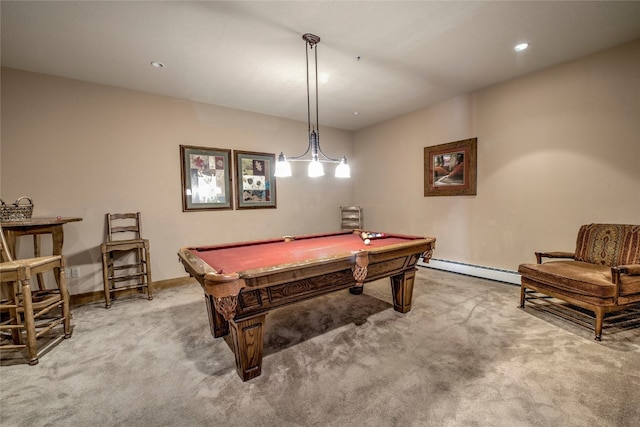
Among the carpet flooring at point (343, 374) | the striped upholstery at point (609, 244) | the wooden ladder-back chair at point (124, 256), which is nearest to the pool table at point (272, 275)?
the carpet flooring at point (343, 374)

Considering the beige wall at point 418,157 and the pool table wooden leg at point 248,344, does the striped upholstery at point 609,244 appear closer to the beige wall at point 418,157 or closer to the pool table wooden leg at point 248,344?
the beige wall at point 418,157

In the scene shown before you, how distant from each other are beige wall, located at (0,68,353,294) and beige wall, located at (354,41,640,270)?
9.20ft

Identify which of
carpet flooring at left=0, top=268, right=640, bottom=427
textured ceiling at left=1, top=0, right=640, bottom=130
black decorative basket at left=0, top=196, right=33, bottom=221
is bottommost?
carpet flooring at left=0, top=268, right=640, bottom=427

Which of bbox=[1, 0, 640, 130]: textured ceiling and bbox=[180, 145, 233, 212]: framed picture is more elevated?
bbox=[1, 0, 640, 130]: textured ceiling

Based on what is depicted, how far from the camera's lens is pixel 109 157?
3369 mm

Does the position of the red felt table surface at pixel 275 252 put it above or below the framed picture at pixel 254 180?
below

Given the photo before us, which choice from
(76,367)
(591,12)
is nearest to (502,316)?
(591,12)

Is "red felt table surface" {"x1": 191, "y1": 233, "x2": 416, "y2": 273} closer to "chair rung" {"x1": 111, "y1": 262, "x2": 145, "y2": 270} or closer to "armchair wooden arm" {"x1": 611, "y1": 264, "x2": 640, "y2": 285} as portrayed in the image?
"chair rung" {"x1": 111, "y1": 262, "x2": 145, "y2": 270}

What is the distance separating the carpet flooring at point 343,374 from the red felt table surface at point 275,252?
726mm

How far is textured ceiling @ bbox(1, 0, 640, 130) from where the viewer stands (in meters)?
2.10

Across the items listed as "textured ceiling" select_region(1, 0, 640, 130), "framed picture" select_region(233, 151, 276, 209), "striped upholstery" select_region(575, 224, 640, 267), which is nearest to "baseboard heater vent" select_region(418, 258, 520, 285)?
"striped upholstery" select_region(575, 224, 640, 267)

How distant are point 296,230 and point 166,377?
133 inches

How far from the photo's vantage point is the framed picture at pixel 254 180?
171 inches

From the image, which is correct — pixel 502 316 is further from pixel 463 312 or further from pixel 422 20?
pixel 422 20
